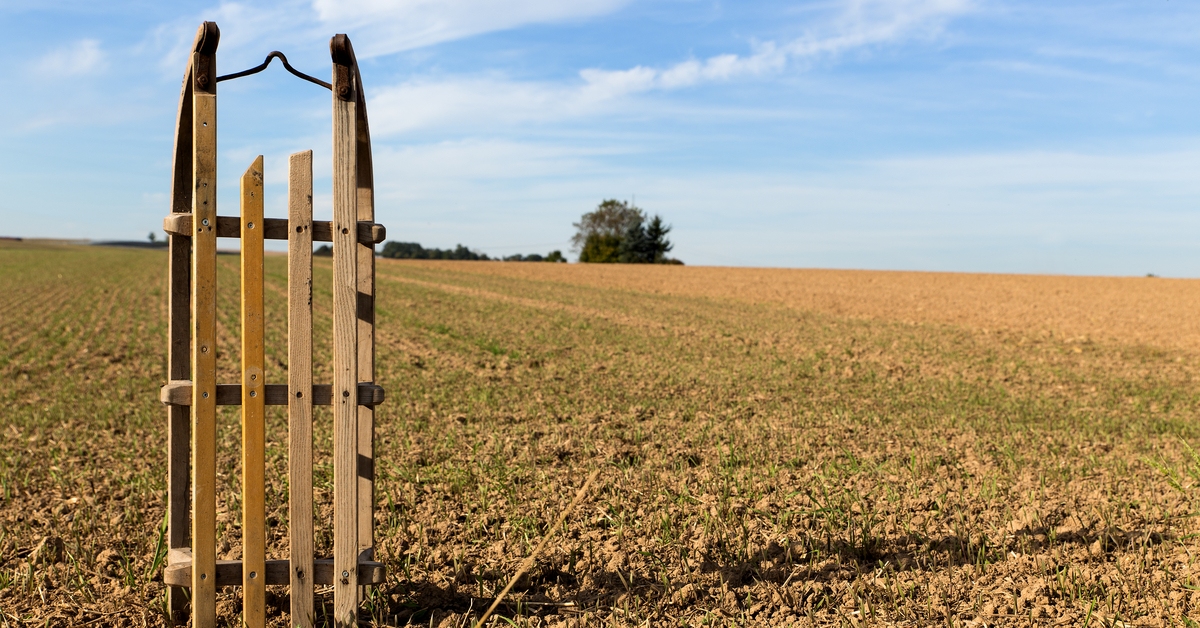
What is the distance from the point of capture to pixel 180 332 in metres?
3.80

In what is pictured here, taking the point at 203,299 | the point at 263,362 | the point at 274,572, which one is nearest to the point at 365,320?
the point at 263,362

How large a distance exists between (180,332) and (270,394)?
0.62 m

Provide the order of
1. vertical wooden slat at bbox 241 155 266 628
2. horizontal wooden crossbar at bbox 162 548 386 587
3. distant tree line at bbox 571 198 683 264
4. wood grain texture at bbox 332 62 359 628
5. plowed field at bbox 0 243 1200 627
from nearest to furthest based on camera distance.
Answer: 1. vertical wooden slat at bbox 241 155 266 628
2. wood grain texture at bbox 332 62 359 628
3. horizontal wooden crossbar at bbox 162 548 386 587
4. plowed field at bbox 0 243 1200 627
5. distant tree line at bbox 571 198 683 264

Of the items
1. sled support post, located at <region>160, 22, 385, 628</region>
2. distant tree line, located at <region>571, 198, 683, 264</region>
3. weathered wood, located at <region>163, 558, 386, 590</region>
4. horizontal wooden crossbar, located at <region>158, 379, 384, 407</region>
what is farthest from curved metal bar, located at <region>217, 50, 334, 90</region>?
distant tree line, located at <region>571, 198, 683, 264</region>

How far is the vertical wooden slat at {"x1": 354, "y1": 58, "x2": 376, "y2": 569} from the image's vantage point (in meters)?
3.70

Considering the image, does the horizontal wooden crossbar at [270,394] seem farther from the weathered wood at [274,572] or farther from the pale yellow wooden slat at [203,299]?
the weathered wood at [274,572]

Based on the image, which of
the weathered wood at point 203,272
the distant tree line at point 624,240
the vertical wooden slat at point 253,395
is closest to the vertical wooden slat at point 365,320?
the vertical wooden slat at point 253,395

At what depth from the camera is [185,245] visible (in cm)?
381

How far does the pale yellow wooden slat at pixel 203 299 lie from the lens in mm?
3422

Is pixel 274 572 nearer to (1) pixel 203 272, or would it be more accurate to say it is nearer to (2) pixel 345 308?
(2) pixel 345 308

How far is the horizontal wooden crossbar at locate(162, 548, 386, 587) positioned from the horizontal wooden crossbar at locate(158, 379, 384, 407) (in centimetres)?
74

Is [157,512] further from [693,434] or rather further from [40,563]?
[693,434]

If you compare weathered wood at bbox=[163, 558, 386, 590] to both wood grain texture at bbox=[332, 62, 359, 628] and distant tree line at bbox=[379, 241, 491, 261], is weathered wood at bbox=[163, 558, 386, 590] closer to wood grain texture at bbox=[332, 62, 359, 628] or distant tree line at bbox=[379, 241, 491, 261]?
wood grain texture at bbox=[332, 62, 359, 628]

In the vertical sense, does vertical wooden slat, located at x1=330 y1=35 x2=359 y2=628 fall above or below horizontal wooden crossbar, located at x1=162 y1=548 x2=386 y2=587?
above
